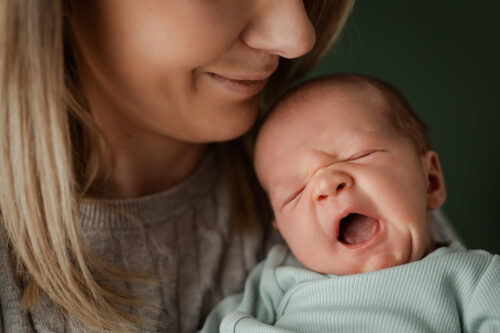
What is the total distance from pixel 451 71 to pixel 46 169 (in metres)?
1.39

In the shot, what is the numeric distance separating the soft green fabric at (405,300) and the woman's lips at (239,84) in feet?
1.34

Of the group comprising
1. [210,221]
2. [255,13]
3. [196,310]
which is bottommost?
[196,310]

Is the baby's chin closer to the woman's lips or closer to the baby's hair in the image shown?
the baby's hair

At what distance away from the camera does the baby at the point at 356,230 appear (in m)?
1.07

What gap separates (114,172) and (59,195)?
265 millimetres

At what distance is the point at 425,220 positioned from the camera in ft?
3.89

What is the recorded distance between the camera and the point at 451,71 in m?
1.96

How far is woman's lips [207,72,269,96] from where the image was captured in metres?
1.21

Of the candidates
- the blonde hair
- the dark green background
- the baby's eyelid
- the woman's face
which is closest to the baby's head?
the baby's eyelid

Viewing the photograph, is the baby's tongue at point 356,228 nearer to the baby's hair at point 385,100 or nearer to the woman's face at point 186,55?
the baby's hair at point 385,100

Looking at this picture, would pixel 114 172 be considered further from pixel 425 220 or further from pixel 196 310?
pixel 425 220

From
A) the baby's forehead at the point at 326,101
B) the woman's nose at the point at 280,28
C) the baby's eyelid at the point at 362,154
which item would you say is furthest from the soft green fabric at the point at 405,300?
the woman's nose at the point at 280,28

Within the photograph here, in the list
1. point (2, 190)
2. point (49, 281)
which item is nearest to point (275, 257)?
point (49, 281)

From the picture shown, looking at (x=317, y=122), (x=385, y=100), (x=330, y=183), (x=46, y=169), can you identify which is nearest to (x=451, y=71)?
(x=385, y=100)
